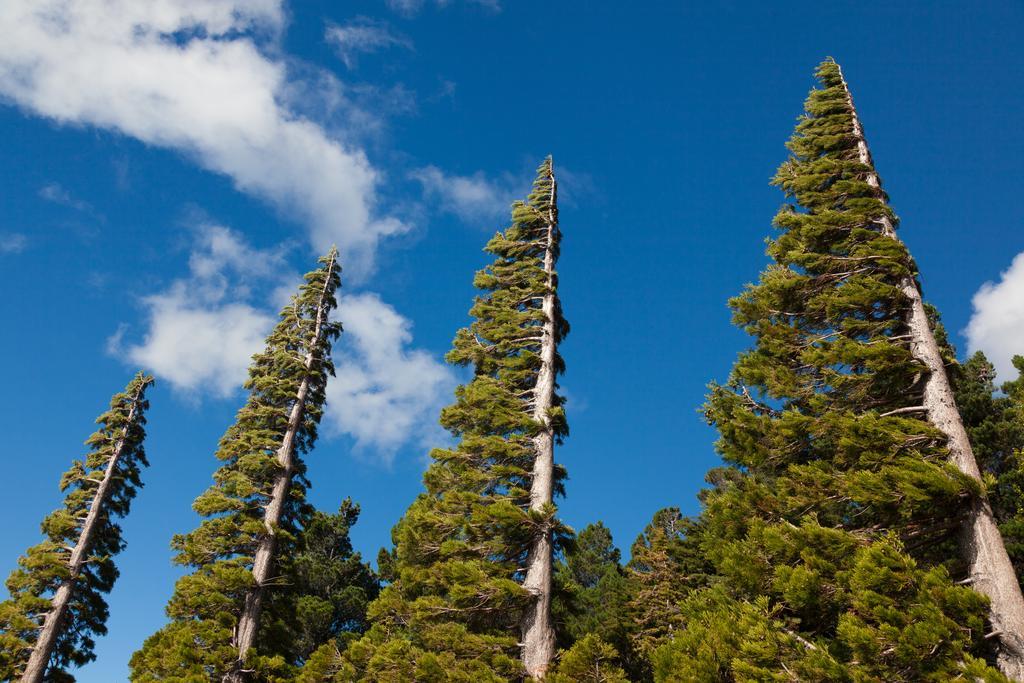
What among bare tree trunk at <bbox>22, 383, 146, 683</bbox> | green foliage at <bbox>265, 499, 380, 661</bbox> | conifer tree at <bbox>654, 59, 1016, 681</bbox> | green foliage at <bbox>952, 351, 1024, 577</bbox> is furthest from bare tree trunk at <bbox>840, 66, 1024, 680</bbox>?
bare tree trunk at <bbox>22, 383, 146, 683</bbox>

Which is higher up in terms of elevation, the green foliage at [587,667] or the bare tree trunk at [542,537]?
the bare tree trunk at [542,537]

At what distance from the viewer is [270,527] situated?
64.6 feet

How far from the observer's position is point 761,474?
13.8m

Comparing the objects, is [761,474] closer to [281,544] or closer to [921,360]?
[921,360]

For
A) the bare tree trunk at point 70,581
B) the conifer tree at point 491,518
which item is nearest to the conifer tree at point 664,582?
the conifer tree at point 491,518

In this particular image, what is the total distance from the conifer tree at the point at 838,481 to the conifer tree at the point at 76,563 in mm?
22538

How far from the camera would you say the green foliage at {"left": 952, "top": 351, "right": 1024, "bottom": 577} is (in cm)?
1278

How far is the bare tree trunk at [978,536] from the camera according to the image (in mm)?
8031

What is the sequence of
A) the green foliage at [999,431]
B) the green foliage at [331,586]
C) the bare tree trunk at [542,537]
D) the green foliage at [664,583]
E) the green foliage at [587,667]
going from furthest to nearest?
the green foliage at [331,586]
the green foliage at [664,583]
the green foliage at [999,431]
the bare tree trunk at [542,537]
the green foliage at [587,667]

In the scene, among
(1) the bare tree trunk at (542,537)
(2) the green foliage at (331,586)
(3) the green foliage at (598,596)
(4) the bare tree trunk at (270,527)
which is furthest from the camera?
(2) the green foliage at (331,586)

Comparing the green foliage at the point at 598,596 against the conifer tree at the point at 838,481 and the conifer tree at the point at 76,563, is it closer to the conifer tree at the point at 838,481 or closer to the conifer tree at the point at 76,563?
the conifer tree at the point at 838,481

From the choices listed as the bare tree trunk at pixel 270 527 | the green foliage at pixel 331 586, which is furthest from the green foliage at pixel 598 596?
the green foliage at pixel 331 586

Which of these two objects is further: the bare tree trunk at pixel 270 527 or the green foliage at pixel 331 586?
the green foliage at pixel 331 586

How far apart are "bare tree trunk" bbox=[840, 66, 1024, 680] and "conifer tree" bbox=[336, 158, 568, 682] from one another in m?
7.05
